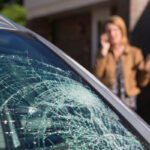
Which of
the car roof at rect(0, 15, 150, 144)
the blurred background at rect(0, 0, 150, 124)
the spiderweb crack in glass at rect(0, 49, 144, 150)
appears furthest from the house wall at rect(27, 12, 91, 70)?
the spiderweb crack in glass at rect(0, 49, 144, 150)

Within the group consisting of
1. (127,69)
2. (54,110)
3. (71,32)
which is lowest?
(54,110)

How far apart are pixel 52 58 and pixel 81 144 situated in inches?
18.1

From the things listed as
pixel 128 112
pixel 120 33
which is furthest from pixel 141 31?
pixel 128 112

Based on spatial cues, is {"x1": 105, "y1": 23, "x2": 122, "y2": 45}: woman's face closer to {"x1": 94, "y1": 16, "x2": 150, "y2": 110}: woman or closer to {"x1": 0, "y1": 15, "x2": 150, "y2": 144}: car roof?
{"x1": 94, "y1": 16, "x2": 150, "y2": 110}: woman

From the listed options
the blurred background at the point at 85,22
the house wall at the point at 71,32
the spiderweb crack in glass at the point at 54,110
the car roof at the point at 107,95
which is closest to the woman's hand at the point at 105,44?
the car roof at the point at 107,95

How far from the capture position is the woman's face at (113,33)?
4148 millimetres

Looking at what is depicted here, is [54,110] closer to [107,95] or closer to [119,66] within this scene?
[107,95]

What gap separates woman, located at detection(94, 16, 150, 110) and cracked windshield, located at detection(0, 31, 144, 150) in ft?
7.06

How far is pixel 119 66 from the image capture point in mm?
4160

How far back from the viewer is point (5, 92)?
1828mm

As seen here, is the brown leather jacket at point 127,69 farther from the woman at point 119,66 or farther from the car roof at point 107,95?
the car roof at point 107,95

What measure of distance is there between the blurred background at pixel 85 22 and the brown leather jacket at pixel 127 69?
2840 mm

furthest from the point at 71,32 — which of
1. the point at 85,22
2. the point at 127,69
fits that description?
the point at 127,69

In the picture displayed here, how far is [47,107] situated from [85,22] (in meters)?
9.85
